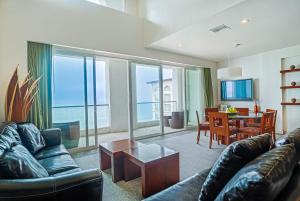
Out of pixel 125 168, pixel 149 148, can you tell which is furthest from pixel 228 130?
pixel 125 168

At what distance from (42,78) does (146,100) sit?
2890mm

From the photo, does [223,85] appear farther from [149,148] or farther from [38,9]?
[38,9]

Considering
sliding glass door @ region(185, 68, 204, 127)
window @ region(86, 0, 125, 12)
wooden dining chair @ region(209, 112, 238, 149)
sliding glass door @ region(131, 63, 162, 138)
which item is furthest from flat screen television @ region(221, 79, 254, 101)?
window @ region(86, 0, 125, 12)

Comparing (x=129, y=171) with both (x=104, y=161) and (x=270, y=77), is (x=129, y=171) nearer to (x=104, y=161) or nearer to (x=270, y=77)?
(x=104, y=161)

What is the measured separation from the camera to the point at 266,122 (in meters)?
3.81

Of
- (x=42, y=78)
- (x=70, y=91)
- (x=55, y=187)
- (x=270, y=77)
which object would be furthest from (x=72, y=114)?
(x=270, y=77)

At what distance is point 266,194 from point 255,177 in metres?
0.07

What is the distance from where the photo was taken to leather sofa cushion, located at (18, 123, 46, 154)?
2521mm

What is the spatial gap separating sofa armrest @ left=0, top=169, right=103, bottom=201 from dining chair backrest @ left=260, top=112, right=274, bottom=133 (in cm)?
349

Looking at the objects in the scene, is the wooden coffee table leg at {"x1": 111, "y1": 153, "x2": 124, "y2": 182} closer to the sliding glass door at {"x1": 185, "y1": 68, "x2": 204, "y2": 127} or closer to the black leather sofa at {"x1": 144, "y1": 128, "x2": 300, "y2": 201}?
the black leather sofa at {"x1": 144, "y1": 128, "x2": 300, "y2": 201}

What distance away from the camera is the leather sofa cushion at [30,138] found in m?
2.52

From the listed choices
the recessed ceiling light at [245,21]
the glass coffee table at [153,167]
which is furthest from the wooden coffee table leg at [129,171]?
the recessed ceiling light at [245,21]

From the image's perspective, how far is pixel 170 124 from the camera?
6.79 meters

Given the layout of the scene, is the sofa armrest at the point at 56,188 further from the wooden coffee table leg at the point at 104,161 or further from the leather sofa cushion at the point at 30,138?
the wooden coffee table leg at the point at 104,161
